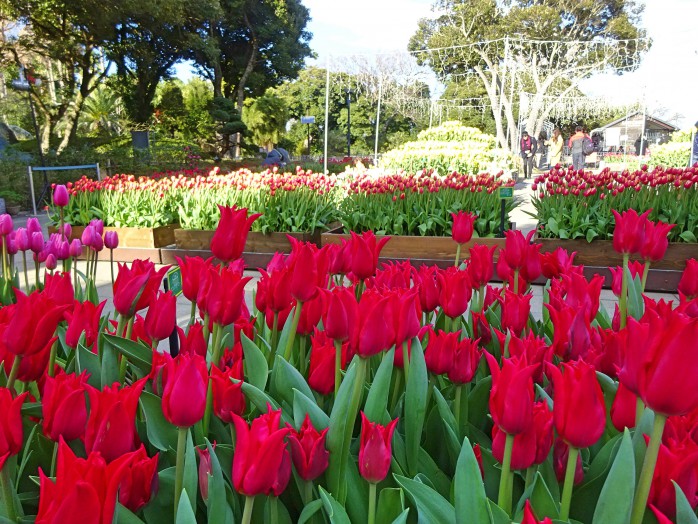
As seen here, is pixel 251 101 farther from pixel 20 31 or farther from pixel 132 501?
pixel 132 501

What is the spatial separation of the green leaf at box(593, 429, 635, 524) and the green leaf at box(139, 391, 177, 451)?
653mm

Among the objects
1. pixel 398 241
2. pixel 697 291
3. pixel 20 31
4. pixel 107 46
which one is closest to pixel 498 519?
pixel 697 291

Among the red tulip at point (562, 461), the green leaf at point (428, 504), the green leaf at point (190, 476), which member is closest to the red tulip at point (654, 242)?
the red tulip at point (562, 461)

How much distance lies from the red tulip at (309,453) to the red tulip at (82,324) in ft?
2.06

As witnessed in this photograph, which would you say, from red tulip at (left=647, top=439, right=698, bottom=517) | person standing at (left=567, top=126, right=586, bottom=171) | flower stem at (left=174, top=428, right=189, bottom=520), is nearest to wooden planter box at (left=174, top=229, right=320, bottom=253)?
flower stem at (left=174, top=428, right=189, bottom=520)

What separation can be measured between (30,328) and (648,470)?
0.96 meters

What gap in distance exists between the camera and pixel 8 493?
0.76m

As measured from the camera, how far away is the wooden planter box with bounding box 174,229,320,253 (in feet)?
21.6

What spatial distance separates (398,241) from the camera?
6.22m

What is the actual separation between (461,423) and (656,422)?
44 cm

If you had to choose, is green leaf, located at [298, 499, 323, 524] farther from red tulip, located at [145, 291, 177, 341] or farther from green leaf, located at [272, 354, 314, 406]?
red tulip, located at [145, 291, 177, 341]

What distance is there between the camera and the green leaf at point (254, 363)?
106 centimetres

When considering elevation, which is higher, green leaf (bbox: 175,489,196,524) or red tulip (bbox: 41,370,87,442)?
red tulip (bbox: 41,370,87,442)

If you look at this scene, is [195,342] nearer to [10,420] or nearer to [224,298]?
[224,298]
